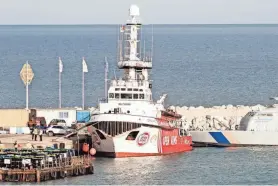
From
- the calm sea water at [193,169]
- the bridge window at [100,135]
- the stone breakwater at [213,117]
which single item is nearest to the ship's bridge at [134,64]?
the bridge window at [100,135]

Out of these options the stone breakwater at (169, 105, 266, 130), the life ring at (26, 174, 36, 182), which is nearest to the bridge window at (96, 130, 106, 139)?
the stone breakwater at (169, 105, 266, 130)

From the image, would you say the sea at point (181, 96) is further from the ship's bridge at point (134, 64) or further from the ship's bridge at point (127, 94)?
the ship's bridge at point (134, 64)

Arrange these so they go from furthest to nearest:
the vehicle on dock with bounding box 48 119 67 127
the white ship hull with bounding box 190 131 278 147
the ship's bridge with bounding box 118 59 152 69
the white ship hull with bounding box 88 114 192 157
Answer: the white ship hull with bounding box 190 131 278 147, the vehicle on dock with bounding box 48 119 67 127, the ship's bridge with bounding box 118 59 152 69, the white ship hull with bounding box 88 114 192 157

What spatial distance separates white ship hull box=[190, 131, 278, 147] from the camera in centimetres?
9519

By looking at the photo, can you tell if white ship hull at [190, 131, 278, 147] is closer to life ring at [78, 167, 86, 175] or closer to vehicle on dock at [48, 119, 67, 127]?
vehicle on dock at [48, 119, 67, 127]

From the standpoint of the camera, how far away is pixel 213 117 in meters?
102

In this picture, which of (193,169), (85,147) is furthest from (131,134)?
(193,169)

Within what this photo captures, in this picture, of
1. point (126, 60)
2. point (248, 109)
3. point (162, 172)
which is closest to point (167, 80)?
point (248, 109)

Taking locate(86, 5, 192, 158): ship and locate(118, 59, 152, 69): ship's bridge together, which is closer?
locate(86, 5, 192, 158): ship

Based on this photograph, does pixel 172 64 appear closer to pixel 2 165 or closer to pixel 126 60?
pixel 126 60

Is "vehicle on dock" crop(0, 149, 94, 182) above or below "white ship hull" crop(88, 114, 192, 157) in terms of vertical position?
below

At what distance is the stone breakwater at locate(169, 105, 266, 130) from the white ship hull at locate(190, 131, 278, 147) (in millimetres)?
3543

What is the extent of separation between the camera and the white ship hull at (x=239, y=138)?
312ft

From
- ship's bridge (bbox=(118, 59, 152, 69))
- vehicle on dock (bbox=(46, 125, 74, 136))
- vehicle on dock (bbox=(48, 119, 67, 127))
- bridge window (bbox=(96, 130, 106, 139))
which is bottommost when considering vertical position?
bridge window (bbox=(96, 130, 106, 139))
